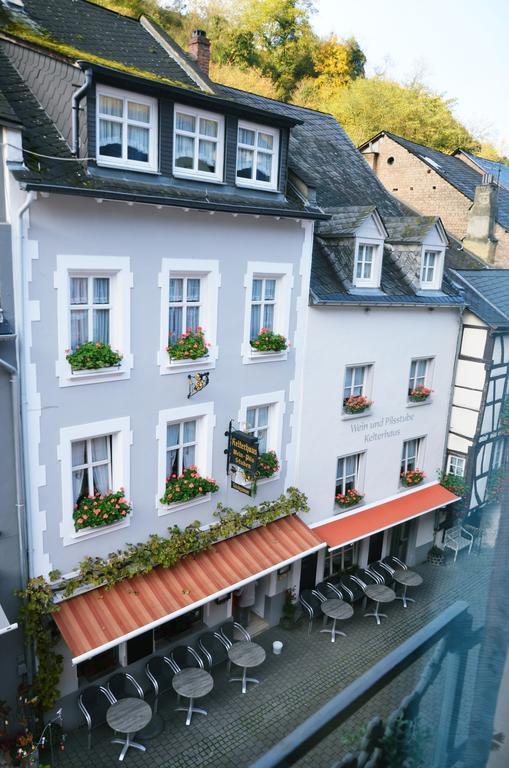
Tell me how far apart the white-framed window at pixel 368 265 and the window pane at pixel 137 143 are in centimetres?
561

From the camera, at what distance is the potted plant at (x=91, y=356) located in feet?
29.8

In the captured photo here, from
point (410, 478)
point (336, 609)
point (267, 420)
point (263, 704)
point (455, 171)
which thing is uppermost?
point (455, 171)

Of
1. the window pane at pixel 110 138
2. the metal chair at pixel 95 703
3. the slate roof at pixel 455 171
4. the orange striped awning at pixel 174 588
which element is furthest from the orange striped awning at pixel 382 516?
the slate roof at pixel 455 171

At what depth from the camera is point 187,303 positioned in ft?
35.4

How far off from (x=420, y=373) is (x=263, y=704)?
9.11m

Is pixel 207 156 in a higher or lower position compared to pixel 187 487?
higher

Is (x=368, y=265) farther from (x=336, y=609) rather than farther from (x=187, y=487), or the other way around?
(x=336, y=609)

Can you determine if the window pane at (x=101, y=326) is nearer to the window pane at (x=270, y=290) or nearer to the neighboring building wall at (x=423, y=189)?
the window pane at (x=270, y=290)

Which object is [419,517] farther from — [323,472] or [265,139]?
[265,139]

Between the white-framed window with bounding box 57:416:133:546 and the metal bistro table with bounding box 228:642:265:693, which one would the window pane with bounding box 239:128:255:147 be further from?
the metal bistro table with bounding box 228:642:265:693

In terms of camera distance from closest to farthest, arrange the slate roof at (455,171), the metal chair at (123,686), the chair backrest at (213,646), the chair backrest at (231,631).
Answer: the metal chair at (123,686) < the chair backrest at (213,646) < the chair backrest at (231,631) < the slate roof at (455,171)

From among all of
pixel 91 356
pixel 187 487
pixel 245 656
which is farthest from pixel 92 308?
pixel 245 656

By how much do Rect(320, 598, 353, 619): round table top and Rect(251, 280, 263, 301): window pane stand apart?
7530mm

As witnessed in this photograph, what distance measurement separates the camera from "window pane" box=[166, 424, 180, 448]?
1115cm
